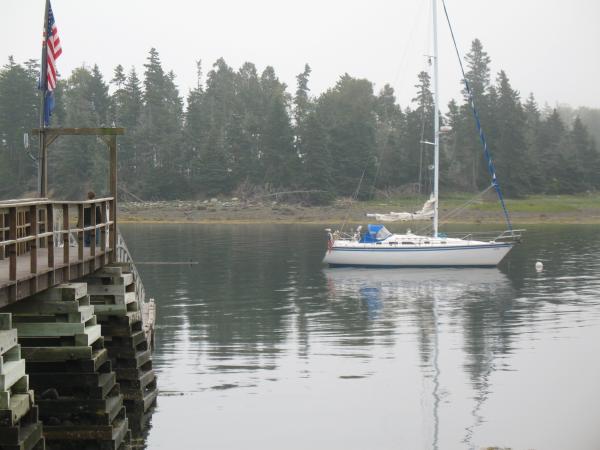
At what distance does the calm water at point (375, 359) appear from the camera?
20.9m

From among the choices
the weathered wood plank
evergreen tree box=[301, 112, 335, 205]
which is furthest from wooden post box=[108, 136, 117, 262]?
evergreen tree box=[301, 112, 335, 205]

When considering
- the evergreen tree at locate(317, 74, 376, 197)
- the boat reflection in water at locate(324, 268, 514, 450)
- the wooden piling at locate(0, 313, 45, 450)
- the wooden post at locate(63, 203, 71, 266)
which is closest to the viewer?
the wooden piling at locate(0, 313, 45, 450)

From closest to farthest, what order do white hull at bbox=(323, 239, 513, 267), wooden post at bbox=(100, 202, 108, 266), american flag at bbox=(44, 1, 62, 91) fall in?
1. wooden post at bbox=(100, 202, 108, 266)
2. american flag at bbox=(44, 1, 62, 91)
3. white hull at bbox=(323, 239, 513, 267)

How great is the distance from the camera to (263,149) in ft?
429

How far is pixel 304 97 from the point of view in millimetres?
144500

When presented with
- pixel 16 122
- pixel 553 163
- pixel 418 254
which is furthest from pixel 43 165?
pixel 553 163

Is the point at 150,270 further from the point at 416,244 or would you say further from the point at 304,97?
the point at 304,97

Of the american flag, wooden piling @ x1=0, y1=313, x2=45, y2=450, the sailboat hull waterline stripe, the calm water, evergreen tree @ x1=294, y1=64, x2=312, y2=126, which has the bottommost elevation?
the calm water

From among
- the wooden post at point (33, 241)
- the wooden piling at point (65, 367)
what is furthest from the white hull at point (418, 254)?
the wooden post at point (33, 241)

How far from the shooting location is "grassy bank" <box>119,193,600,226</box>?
368ft

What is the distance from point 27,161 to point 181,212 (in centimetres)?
2844

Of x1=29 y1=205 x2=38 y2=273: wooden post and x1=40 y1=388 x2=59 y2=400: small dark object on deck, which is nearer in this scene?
x1=29 y1=205 x2=38 y2=273: wooden post

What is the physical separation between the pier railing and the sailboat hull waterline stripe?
122ft

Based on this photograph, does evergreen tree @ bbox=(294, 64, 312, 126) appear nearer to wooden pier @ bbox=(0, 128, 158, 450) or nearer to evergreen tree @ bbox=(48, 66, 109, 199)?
evergreen tree @ bbox=(48, 66, 109, 199)
